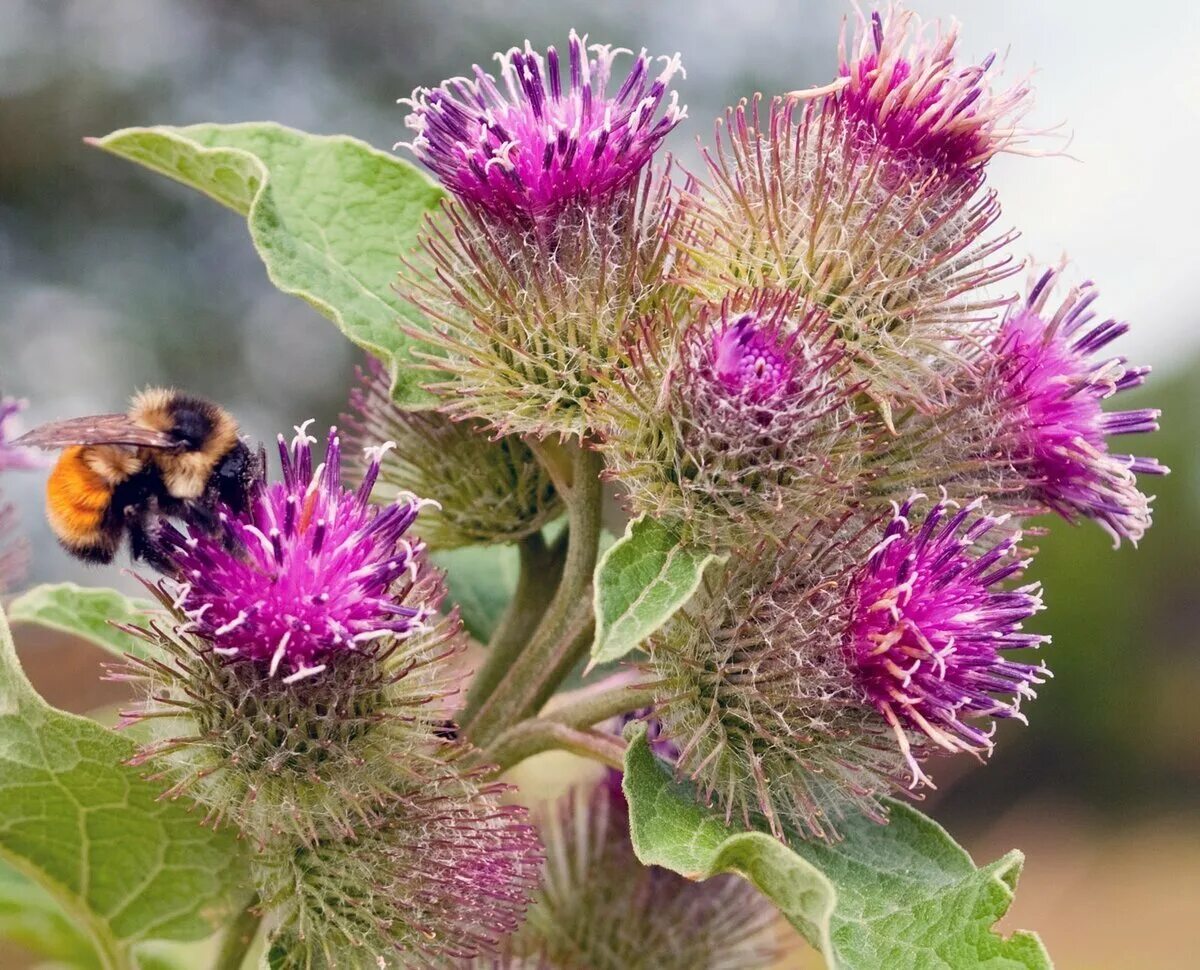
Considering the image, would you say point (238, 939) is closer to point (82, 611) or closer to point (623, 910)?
point (82, 611)

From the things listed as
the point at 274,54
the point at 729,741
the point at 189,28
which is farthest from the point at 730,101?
the point at 729,741

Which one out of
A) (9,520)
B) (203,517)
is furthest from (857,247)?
(9,520)

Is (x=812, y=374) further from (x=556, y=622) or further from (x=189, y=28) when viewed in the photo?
(x=189, y=28)

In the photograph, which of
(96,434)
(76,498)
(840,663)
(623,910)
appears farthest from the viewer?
(623,910)

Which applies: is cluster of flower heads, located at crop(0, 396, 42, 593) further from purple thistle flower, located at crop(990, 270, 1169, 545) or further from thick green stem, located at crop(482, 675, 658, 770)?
purple thistle flower, located at crop(990, 270, 1169, 545)

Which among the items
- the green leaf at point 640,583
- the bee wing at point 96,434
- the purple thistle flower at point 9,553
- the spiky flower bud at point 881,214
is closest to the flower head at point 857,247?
the spiky flower bud at point 881,214
